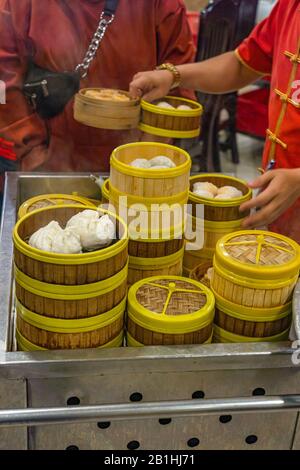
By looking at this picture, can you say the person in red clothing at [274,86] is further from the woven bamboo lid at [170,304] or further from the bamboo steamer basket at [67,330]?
the bamboo steamer basket at [67,330]

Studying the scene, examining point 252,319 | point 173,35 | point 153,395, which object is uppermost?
point 173,35

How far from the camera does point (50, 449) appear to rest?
1294 mm

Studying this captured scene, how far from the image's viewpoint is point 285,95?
164 centimetres

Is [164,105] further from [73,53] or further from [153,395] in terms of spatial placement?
[153,395]

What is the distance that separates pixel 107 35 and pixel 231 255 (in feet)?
3.85

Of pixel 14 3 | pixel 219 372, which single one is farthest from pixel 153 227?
pixel 14 3

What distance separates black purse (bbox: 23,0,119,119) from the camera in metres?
2.07

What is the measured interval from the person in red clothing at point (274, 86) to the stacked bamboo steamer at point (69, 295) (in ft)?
1.44

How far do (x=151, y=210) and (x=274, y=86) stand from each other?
70 cm

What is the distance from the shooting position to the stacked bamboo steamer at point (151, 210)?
1343 mm

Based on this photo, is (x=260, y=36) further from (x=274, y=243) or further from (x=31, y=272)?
(x=31, y=272)

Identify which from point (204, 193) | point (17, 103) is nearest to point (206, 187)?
point (204, 193)

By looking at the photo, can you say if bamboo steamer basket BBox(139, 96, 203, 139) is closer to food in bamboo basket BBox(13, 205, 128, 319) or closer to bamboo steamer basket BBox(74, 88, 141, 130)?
→ bamboo steamer basket BBox(74, 88, 141, 130)

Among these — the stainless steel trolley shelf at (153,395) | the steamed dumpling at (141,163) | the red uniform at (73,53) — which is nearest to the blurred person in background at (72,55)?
the red uniform at (73,53)
